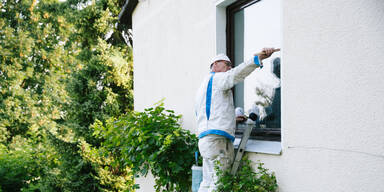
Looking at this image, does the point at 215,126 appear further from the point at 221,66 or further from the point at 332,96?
the point at 332,96

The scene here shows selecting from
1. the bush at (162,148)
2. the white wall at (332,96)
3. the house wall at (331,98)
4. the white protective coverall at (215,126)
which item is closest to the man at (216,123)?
the white protective coverall at (215,126)

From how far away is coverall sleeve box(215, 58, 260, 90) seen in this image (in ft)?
10.1

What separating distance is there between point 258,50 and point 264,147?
1.27 meters

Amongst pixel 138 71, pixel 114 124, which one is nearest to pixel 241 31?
pixel 114 124

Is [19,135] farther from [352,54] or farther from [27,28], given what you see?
[352,54]

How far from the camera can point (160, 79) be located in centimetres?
625

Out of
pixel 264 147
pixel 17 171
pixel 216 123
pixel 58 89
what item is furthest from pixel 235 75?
pixel 58 89

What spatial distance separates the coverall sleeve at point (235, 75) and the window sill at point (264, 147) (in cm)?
73

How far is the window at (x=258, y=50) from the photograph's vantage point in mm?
3732

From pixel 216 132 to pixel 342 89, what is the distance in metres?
1.28

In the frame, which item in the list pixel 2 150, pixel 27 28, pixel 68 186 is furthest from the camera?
pixel 27 28

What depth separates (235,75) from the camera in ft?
10.4

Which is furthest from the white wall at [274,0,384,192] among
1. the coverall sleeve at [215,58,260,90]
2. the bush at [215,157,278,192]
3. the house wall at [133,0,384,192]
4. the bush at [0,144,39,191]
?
the bush at [0,144,39,191]

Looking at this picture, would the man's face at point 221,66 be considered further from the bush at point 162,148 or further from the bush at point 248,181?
the bush at point 162,148
